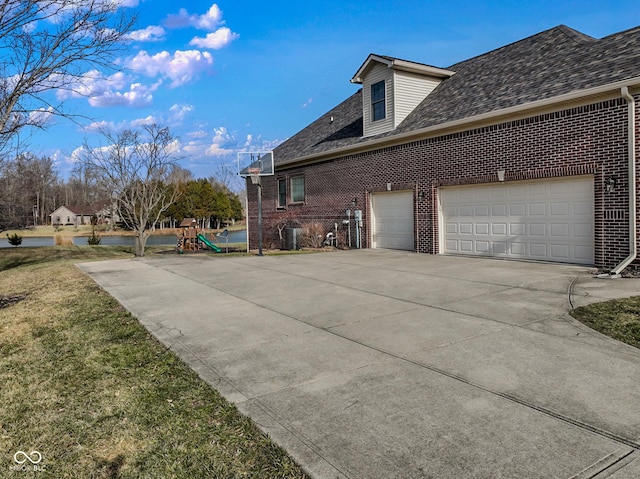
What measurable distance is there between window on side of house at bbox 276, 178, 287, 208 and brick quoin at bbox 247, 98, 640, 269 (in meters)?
2.55

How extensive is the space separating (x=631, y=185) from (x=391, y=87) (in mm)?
8785

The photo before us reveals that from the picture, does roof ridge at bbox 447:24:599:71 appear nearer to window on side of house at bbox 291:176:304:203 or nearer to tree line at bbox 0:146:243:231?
window on side of house at bbox 291:176:304:203

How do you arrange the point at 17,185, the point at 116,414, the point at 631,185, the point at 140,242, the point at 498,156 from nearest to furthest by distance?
the point at 116,414, the point at 631,185, the point at 498,156, the point at 140,242, the point at 17,185

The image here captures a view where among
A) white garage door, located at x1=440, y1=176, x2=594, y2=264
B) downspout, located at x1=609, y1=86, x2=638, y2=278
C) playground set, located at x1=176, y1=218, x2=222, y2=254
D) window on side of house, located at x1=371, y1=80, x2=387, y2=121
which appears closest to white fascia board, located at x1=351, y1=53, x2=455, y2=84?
window on side of house, located at x1=371, y1=80, x2=387, y2=121

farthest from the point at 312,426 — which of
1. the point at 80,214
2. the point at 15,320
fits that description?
the point at 80,214

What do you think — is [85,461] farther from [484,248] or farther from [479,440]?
[484,248]

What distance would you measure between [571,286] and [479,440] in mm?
6284

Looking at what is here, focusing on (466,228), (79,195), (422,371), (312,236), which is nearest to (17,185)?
(312,236)

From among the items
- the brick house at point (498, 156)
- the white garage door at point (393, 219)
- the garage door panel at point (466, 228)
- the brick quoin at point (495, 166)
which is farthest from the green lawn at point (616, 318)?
the white garage door at point (393, 219)

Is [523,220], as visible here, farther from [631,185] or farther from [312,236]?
[312,236]

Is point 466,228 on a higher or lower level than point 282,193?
lower

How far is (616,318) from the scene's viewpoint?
581 cm

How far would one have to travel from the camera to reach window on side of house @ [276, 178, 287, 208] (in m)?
22.4

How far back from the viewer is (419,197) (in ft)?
47.9
